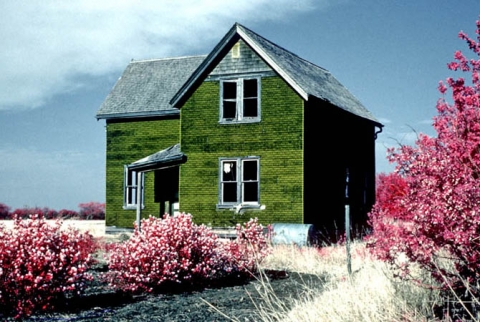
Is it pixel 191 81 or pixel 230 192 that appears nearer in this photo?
pixel 191 81

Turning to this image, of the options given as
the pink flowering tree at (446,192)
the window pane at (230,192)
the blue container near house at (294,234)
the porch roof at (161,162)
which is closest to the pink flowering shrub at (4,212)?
the porch roof at (161,162)

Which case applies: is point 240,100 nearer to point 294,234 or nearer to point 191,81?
point 191,81

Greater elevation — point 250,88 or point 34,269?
point 250,88

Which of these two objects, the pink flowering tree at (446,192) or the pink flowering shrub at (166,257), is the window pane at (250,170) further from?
the pink flowering tree at (446,192)

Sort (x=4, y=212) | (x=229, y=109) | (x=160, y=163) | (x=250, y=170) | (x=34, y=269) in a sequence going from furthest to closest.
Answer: (x=4, y=212) < (x=229, y=109) < (x=160, y=163) < (x=250, y=170) < (x=34, y=269)

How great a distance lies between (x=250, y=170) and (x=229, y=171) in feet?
4.33

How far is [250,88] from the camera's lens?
20.3 metres

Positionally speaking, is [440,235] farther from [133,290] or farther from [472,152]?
[133,290]

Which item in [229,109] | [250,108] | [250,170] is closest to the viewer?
[250,170]

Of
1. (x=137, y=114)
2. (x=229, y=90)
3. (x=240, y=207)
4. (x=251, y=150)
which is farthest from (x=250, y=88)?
(x=137, y=114)

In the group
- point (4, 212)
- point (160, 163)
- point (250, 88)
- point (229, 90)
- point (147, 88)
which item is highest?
point (147, 88)

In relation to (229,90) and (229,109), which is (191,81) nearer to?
(229,90)

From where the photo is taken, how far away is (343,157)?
21.7 m

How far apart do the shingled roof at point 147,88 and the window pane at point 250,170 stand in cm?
405
